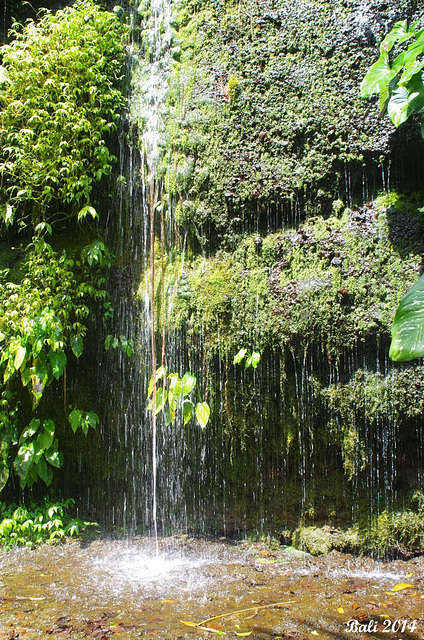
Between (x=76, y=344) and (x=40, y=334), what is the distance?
0.34 meters

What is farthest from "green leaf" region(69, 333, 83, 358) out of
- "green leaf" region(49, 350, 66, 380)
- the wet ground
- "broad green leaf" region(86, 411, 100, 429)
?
the wet ground

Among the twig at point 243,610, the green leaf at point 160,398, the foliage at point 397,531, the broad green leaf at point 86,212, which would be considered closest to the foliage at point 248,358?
the green leaf at point 160,398

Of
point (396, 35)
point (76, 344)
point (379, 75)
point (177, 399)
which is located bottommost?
point (177, 399)

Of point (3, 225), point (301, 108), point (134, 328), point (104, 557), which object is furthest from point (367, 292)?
point (3, 225)

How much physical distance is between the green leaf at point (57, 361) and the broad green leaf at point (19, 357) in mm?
232

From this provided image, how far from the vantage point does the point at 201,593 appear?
10.1ft

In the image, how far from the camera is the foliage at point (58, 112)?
15.0 ft

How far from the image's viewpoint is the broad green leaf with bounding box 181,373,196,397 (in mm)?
4059

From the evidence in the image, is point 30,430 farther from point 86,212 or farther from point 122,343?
point 86,212

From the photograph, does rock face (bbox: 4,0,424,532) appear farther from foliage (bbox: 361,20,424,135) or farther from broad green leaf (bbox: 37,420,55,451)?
foliage (bbox: 361,20,424,135)

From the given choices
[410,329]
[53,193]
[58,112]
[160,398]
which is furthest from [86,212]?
[410,329]

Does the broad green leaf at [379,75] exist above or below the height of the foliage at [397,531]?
above

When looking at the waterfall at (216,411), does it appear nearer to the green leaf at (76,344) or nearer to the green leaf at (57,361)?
the green leaf at (76,344)

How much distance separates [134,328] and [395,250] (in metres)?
2.24
